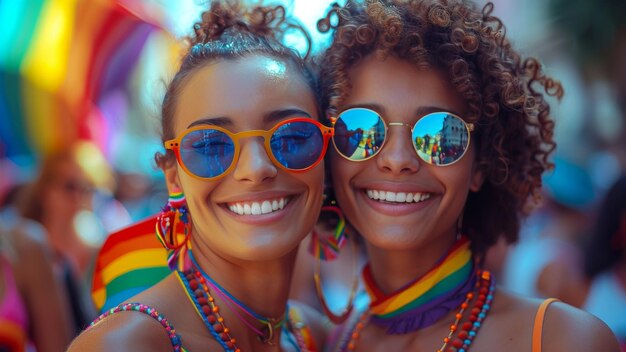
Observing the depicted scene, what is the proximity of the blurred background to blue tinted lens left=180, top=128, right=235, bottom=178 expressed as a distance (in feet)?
8.95

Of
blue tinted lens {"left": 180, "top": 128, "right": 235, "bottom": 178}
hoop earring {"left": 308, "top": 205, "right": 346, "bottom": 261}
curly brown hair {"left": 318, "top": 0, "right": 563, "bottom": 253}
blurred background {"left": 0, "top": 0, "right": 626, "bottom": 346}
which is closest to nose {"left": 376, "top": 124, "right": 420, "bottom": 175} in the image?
curly brown hair {"left": 318, "top": 0, "right": 563, "bottom": 253}

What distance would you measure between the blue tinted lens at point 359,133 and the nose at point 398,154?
0.10 ft

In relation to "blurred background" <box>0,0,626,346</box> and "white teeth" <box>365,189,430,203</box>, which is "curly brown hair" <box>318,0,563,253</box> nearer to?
"white teeth" <box>365,189,430,203</box>

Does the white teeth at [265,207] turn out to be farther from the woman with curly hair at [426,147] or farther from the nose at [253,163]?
the woman with curly hair at [426,147]

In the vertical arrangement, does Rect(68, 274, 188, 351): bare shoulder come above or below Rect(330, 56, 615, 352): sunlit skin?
below

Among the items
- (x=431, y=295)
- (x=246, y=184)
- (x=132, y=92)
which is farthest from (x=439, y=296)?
(x=132, y=92)

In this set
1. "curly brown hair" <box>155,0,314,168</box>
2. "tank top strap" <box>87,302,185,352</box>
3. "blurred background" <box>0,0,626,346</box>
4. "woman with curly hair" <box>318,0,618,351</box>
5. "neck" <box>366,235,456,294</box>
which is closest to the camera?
"tank top strap" <box>87,302,185,352</box>

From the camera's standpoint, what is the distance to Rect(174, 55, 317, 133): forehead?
230 centimetres

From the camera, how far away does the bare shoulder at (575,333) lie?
2236 mm

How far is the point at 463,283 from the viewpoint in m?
2.71

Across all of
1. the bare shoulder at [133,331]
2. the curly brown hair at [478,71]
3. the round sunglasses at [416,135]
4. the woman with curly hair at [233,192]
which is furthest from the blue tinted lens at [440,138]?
the bare shoulder at [133,331]

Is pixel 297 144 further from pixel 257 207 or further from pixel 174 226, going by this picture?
pixel 174 226

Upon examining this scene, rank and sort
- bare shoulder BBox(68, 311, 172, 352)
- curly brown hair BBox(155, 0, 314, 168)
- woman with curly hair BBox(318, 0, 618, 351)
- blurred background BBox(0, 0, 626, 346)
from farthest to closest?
blurred background BBox(0, 0, 626, 346) < woman with curly hair BBox(318, 0, 618, 351) < curly brown hair BBox(155, 0, 314, 168) < bare shoulder BBox(68, 311, 172, 352)

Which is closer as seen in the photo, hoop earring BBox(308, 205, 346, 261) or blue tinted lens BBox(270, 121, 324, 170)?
blue tinted lens BBox(270, 121, 324, 170)
